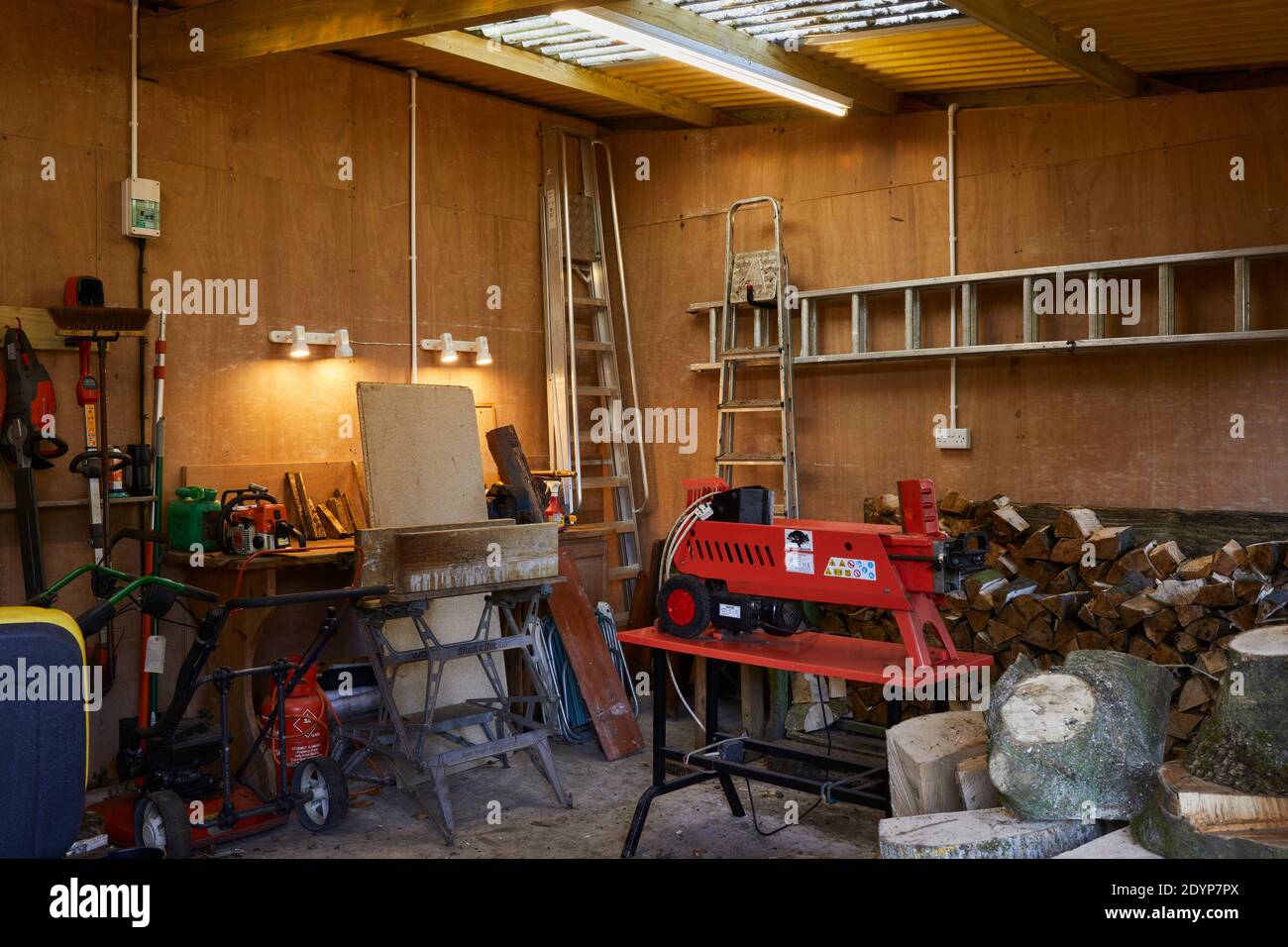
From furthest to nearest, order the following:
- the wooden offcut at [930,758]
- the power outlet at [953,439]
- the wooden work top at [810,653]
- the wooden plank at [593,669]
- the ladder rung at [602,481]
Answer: the ladder rung at [602,481], the power outlet at [953,439], the wooden plank at [593,669], the wooden work top at [810,653], the wooden offcut at [930,758]

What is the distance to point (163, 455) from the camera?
17.1 ft

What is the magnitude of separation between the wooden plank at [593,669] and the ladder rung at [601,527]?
332 millimetres

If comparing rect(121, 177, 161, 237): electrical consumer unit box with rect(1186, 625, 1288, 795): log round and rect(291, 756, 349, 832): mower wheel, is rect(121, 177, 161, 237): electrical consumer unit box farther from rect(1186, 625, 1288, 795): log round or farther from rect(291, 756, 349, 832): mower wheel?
rect(1186, 625, 1288, 795): log round

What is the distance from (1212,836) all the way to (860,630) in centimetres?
301

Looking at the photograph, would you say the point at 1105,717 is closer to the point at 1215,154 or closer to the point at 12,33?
the point at 1215,154

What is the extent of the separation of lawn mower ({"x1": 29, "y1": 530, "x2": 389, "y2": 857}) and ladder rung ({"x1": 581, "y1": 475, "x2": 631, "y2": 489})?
2486 mm

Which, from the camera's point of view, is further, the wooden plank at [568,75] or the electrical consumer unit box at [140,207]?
the wooden plank at [568,75]

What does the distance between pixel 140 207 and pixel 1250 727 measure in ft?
15.4

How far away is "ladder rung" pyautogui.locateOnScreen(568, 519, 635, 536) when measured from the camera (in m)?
6.21

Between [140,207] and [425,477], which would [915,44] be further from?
[140,207]

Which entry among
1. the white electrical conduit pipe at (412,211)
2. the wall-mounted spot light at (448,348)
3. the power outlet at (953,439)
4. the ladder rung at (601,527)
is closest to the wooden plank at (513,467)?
the ladder rung at (601,527)

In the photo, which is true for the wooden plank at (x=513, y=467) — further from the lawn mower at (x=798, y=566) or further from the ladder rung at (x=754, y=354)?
the ladder rung at (x=754, y=354)

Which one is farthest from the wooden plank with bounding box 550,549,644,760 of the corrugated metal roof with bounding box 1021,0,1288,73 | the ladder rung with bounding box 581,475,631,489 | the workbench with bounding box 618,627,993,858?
the corrugated metal roof with bounding box 1021,0,1288,73

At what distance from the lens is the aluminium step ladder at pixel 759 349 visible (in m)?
6.24
